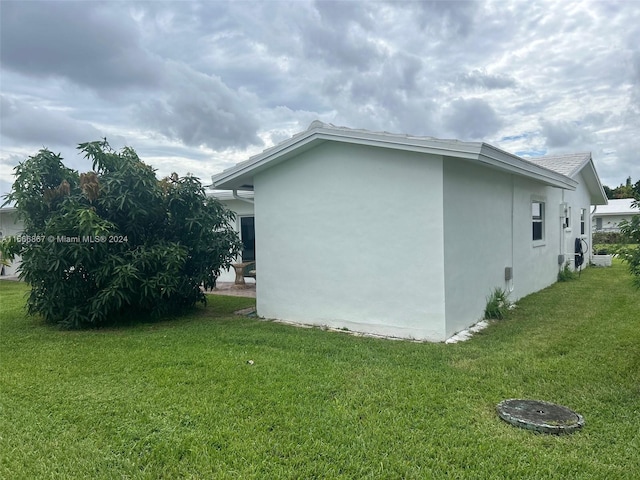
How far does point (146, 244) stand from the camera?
7918 mm

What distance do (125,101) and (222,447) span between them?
10822 millimetres

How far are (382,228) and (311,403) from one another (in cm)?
337

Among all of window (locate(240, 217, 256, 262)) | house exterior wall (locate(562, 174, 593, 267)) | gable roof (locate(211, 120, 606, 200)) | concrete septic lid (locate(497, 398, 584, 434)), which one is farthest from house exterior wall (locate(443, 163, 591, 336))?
window (locate(240, 217, 256, 262))

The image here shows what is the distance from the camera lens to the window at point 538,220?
10.7 metres

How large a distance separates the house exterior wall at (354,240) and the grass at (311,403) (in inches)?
25.3

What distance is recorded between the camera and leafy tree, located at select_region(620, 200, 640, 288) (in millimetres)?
4309

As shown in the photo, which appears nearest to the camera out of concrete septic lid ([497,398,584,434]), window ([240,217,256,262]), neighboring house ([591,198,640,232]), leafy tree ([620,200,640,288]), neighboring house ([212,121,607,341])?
concrete septic lid ([497,398,584,434])

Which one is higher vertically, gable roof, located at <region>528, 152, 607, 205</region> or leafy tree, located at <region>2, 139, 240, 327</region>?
gable roof, located at <region>528, 152, 607, 205</region>

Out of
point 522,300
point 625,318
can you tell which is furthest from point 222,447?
point 522,300

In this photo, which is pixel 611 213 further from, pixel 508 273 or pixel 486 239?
pixel 486 239

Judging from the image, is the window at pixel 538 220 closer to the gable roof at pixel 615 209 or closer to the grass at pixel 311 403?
the grass at pixel 311 403

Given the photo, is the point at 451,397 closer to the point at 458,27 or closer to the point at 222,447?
the point at 222,447

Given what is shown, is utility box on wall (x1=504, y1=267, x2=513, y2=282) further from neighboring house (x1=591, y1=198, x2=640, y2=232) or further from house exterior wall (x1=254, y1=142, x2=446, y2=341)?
neighboring house (x1=591, y1=198, x2=640, y2=232)

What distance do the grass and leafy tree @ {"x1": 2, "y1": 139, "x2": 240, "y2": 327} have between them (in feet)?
3.30
